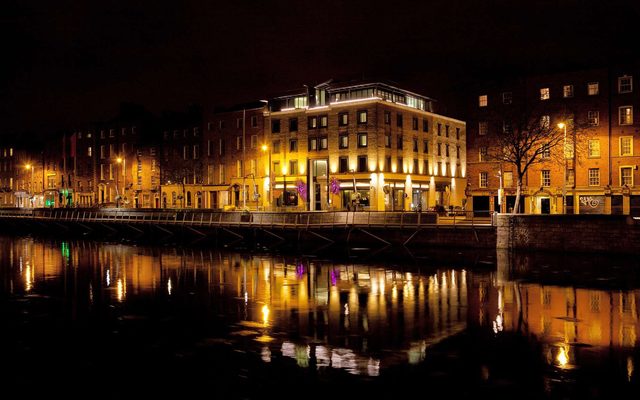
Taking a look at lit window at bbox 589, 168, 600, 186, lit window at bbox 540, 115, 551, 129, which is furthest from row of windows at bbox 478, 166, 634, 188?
lit window at bbox 540, 115, 551, 129

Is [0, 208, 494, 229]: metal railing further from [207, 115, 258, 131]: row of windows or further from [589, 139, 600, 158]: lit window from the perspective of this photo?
[207, 115, 258, 131]: row of windows

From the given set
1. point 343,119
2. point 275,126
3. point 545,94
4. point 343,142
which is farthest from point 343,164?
point 545,94

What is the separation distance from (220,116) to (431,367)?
238ft

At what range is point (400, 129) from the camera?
236 feet

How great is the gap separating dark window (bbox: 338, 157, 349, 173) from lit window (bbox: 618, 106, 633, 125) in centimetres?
2902

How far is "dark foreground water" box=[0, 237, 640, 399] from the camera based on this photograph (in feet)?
46.5

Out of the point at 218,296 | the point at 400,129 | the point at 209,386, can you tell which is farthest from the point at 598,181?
the point at 209,386

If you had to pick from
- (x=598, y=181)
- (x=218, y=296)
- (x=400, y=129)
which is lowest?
(x=218, y=296)

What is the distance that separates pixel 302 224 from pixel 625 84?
34.7 meters

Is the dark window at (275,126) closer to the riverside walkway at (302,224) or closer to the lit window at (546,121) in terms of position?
the riverside walkway at (302,224)

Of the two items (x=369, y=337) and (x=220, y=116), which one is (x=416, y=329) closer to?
(x=369, y=337)

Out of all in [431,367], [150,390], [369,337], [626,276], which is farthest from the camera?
[626,276]

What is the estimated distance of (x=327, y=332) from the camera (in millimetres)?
19391

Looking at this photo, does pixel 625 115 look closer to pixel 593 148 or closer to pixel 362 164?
pixel 593 148
